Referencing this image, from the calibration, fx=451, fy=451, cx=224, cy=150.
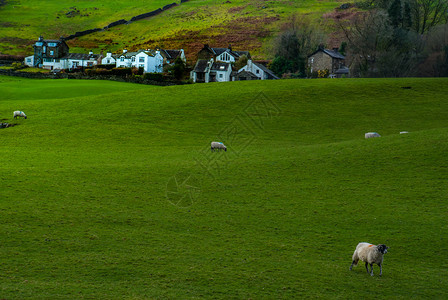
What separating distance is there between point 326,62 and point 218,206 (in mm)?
96155

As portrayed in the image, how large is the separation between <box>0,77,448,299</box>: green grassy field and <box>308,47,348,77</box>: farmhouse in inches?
2445

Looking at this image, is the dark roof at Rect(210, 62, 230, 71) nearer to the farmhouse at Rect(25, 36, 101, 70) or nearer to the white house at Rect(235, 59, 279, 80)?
the white house at Rect(235, 59, 279, 80)

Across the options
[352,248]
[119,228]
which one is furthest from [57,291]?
[352,248]

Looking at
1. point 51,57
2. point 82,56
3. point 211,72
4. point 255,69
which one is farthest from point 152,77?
point 51,57

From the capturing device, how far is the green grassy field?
16.1 m

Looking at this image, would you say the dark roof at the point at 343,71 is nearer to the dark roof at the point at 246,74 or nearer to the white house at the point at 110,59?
the dark roof at the point at 246,74

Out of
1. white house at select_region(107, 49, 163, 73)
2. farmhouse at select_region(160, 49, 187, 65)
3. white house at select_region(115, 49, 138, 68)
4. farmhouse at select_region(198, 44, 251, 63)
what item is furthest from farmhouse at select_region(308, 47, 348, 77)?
white house at select_region(115, 49, 138, 68)

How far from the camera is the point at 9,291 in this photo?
14414mm

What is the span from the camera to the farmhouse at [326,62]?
11288 cm

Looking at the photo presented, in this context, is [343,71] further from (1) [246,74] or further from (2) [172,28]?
(2) [172,28]

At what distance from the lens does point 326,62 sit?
373ft

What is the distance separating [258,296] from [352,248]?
21.3 feet

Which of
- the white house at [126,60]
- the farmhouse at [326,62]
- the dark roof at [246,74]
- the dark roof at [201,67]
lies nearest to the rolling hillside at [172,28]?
the white house at [126,60]

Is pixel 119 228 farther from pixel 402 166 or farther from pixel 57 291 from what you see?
pixel 402 166
